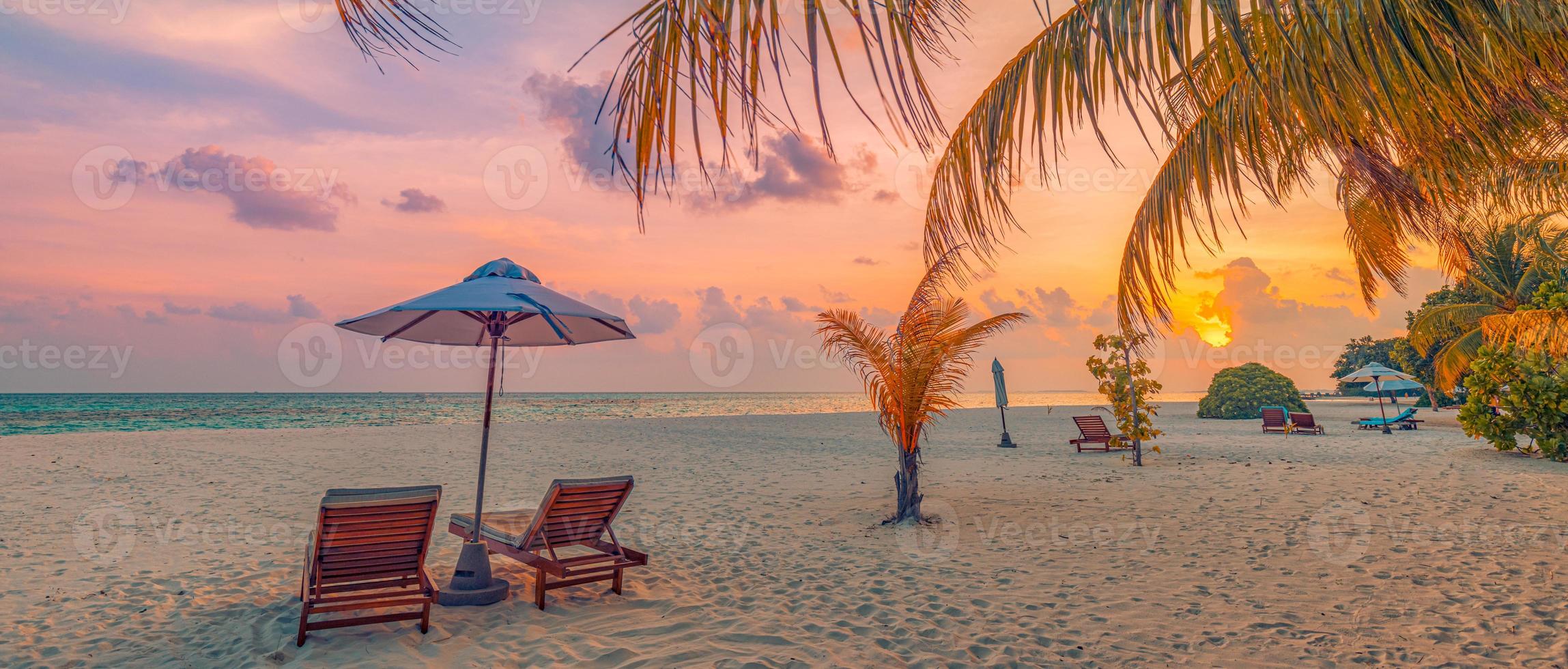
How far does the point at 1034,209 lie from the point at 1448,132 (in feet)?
5.18

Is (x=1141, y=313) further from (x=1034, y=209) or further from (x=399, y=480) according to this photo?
(x=399, y=480)

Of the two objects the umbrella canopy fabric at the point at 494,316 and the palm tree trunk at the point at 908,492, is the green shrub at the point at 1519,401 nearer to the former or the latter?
the palm tree trunk at the point at 908,492

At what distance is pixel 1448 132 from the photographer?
2646 millimetres

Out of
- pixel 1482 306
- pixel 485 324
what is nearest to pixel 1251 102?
pixel 485 324

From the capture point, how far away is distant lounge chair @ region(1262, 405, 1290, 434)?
58.7 ft

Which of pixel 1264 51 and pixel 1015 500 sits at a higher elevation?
pixel 1264 51

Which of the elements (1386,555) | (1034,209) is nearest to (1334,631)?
(1386,555)

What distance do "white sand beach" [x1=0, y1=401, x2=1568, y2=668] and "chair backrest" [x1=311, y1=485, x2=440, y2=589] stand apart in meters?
0.36

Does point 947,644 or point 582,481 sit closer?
point 947,644

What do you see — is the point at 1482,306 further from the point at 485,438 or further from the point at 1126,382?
Answer: the point at 485,438

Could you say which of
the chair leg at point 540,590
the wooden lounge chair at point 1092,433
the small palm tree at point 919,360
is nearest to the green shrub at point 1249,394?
the wooden lounge chair at point 1092,433

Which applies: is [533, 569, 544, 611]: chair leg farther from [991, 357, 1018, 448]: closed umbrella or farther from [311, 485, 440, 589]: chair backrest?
[991, 357, 1018, 448]: closed umbrella

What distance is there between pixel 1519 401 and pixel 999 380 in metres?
8.39

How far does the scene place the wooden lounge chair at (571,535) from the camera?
4.70 metres
